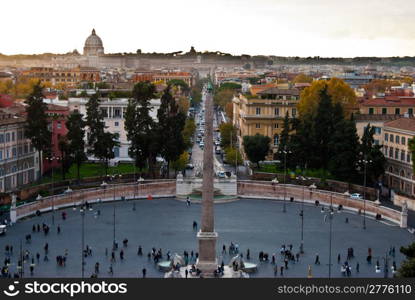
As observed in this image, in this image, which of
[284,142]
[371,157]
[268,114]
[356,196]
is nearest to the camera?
[356,196]

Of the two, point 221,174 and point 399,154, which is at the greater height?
point 399,154

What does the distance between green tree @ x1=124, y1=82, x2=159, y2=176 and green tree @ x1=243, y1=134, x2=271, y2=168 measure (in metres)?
10.3

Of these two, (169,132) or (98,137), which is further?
(169,132)

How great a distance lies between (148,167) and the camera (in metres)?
73.6

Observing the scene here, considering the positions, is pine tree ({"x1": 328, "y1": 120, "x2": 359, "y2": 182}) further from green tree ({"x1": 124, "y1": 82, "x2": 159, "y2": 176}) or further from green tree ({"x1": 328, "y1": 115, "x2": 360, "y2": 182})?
green tree ({"x1": 124, "y1": 82, "x2": 159, "y2": 176})

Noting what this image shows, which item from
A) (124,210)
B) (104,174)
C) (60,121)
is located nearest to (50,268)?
(124,210)

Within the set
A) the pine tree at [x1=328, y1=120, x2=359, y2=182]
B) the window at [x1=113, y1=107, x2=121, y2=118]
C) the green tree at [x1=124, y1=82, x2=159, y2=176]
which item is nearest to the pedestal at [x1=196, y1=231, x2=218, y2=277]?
the pine tree at [x1=328, y1=120, x2=359, y2=182]

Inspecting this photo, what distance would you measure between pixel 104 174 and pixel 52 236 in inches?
858

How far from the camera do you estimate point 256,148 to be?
252ft

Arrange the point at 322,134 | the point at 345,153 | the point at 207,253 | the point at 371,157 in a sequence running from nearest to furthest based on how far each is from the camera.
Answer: the point at 207,253 → the point at 371,157 → the point at 345,153 → the point at 322,134

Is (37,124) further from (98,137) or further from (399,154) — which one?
(399,154)

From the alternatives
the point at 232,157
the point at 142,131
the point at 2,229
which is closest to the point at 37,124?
the point at 142,131

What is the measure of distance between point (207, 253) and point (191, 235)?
35.5 ft

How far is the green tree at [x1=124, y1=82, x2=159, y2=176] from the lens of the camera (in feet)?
227
